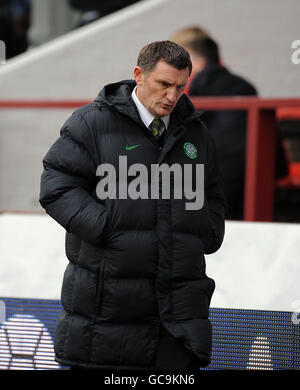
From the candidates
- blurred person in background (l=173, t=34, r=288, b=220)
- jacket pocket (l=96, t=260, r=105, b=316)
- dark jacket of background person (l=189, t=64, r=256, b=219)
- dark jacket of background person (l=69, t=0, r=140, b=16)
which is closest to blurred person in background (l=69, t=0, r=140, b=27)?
dark jacket of background person (l=69, t=0, r=140, b=16)

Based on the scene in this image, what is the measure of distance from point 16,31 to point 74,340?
871 centimetres

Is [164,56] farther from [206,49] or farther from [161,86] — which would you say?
[206,49]

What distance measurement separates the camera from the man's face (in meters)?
2.88

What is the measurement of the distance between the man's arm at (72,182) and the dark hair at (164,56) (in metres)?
0.33

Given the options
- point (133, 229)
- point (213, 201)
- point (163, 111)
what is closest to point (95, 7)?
point (213, 201)

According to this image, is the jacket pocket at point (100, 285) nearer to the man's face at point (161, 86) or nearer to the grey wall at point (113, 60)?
the man's face at point (161, 86)

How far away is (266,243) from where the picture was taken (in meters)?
4.82

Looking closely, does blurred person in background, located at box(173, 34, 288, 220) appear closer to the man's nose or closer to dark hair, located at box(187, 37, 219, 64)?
dark hair, located at box(187, 37, 219, 64)

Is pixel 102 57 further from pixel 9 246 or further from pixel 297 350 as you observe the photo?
pixel 297 350

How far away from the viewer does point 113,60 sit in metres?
8.05

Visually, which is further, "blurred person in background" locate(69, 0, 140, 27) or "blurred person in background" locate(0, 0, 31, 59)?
"blurred person in background" locate(0, 0, 31, 59)

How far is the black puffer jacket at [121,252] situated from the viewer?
2918 millimetres
